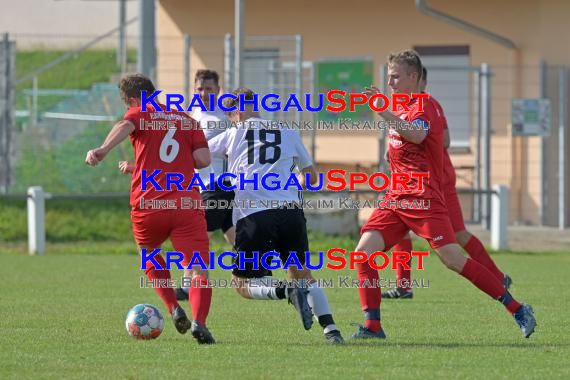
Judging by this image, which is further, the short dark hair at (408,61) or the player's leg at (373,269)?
the player's leg at (373,269)

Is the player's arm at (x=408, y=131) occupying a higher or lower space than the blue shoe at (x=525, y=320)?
higher

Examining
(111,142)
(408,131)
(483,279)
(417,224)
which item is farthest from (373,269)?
(111,142)

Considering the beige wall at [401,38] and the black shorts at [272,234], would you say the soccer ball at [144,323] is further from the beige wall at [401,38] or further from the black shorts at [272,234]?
the beige wall at [401,38]

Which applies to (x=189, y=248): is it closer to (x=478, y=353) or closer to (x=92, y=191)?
(x=478, y=353)

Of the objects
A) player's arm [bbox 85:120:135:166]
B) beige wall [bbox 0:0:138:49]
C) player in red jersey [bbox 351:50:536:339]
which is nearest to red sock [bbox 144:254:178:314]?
player's arm [bbox 85:120:135:166]

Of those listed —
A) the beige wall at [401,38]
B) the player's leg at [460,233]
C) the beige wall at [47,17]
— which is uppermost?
the beige wall at [47,17]

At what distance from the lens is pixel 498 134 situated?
23.5 metres

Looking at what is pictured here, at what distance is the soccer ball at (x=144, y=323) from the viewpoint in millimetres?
9773

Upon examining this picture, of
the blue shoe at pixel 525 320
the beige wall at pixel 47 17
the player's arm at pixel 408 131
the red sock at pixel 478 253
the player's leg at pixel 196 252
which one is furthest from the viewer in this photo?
the beige wall at pixel 47 17

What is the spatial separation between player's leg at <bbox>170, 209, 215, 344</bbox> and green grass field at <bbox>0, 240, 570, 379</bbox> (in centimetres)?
17

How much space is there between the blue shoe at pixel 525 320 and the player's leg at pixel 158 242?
7.84 feet

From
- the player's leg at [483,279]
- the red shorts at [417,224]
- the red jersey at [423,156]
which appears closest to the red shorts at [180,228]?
the red shorts at [417,224]

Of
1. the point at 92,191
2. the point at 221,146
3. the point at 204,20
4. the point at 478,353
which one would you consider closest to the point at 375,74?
the point at 204,20

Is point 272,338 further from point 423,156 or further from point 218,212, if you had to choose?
point 218,212
